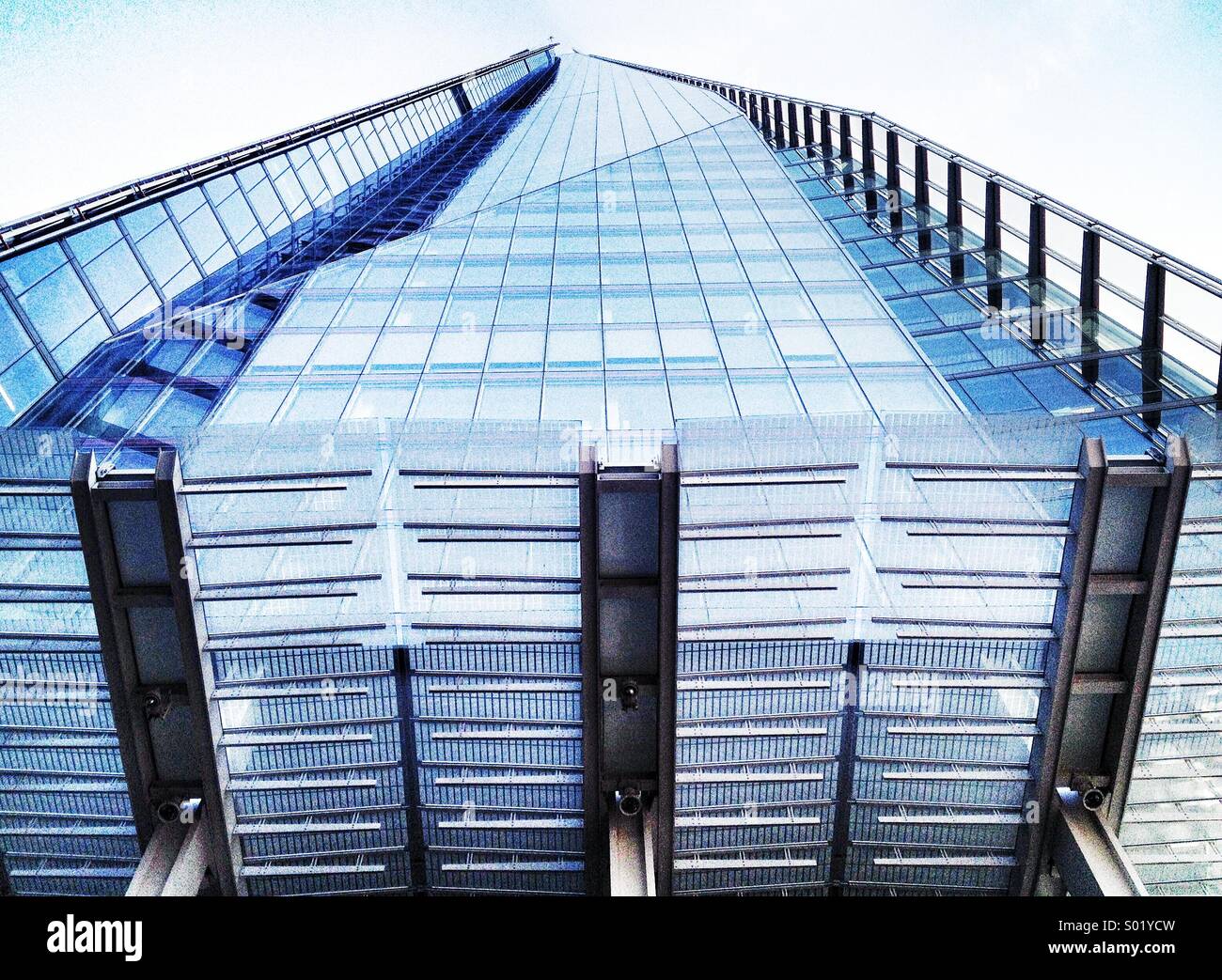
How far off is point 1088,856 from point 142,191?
2357cm

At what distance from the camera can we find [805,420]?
9.98 m

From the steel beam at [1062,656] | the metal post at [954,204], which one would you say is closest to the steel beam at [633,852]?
the steel beam at [1062,656]

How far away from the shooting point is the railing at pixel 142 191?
14922mm

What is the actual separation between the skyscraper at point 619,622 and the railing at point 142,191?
192 millimetres

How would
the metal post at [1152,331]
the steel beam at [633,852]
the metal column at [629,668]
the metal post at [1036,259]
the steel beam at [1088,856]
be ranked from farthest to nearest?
the metal post at [1036,259] < the metal post at [1152,331] < the steel beam at [633,852] < the steel beam at [1088,856] < the metal column at [629,668]

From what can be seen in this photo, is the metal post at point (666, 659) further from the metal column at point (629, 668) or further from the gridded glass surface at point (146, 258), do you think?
the gridded glass surface at point (146, 258)

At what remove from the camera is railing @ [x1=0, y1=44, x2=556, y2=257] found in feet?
49.0

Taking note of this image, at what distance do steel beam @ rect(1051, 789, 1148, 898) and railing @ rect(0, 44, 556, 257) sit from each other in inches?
768

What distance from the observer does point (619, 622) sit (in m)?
10.6

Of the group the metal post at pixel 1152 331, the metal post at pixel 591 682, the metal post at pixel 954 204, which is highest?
the metal post at pixel 954 204

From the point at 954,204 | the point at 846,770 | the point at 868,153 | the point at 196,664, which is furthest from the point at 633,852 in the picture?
the point at 868,153

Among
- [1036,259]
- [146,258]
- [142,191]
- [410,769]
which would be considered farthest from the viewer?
[142,191]

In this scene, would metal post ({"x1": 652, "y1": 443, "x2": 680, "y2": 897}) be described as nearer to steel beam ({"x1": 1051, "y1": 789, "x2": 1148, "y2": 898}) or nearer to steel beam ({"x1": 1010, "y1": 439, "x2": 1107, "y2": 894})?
steel beam ({"x1": 1010, "y1": 439, "x2": 1107, "y2": 894})

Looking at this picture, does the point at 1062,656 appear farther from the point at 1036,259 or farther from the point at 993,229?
the point at 993,229
